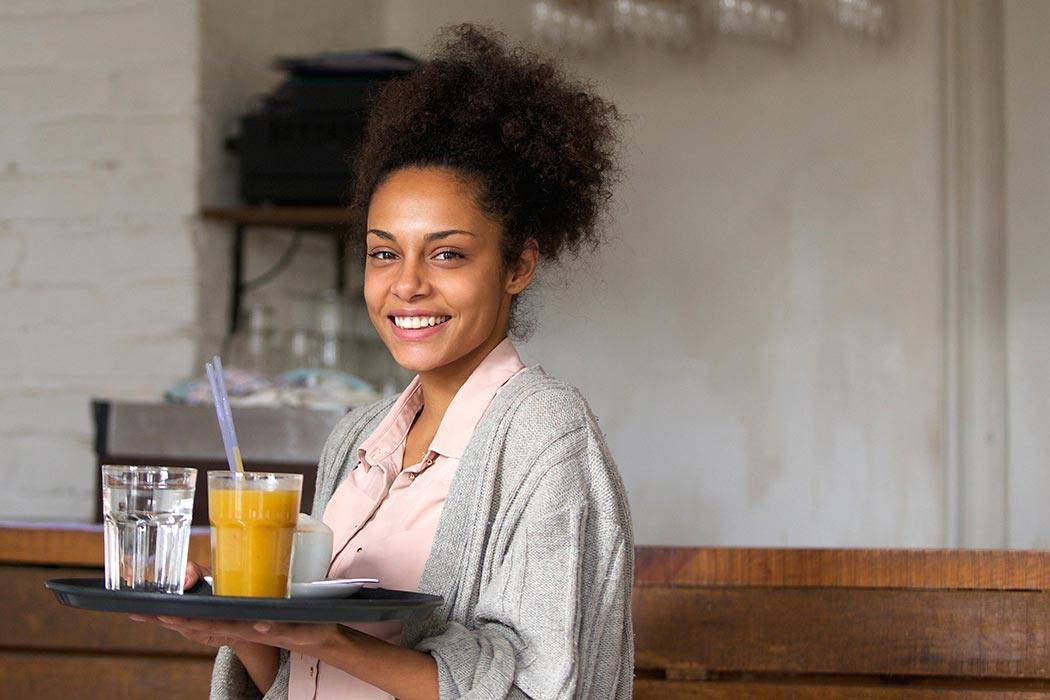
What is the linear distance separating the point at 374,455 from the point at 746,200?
251 cm

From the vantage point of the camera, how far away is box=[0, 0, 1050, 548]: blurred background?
3230 millimetres

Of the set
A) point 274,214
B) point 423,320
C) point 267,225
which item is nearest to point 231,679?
point 423,320

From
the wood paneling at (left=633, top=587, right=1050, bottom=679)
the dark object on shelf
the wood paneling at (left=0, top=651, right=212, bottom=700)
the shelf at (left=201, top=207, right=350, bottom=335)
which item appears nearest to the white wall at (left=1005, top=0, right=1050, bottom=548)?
the dark object on shelf

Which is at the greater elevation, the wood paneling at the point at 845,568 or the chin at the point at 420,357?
the chin at the point at 420,357

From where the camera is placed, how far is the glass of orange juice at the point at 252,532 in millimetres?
1135

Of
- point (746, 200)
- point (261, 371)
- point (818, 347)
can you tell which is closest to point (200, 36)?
point (261, 371)

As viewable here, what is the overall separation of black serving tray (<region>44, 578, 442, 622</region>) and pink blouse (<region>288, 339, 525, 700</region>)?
0.73ft

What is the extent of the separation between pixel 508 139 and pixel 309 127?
187 centimetres

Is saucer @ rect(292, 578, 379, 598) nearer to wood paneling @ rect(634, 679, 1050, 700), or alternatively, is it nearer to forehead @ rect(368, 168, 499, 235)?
forehead @ rect(368, 168, 499, 235)

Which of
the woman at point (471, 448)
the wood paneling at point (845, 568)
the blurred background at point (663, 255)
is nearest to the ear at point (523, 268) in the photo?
the woman at point (471, 448)

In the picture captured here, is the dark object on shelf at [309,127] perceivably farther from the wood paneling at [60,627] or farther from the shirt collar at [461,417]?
the shirt collar at [461,417]

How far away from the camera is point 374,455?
148cm

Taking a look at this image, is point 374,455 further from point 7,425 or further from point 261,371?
point 7,425

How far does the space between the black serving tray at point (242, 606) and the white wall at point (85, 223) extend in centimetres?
217
